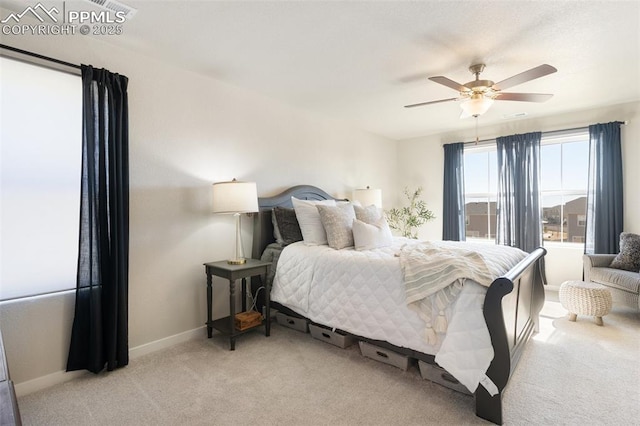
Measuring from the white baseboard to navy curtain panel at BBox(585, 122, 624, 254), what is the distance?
497 cm

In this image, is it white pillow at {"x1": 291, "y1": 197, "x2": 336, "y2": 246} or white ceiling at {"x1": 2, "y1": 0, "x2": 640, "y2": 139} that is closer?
white ceiling at {"x1": 2, "y1": 0, "x2": 640, "y2": 139}

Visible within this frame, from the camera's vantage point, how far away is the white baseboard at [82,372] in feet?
6.89

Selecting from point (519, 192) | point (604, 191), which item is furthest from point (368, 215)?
point (604, 191)

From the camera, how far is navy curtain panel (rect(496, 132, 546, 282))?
4672 millimetres

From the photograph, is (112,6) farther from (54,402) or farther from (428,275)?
(428,275)

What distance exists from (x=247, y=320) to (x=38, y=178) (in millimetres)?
1898

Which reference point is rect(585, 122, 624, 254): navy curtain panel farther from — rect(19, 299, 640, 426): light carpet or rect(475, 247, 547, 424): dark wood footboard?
rect(475, 247, 547, 424): dark wood footboard

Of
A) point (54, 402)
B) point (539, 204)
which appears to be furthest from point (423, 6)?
point (539, 204)

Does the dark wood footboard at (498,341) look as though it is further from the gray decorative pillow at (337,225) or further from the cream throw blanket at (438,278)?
the gray decorative pillow at (337,225)

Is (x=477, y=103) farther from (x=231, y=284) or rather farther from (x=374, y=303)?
(x=231, y=284)

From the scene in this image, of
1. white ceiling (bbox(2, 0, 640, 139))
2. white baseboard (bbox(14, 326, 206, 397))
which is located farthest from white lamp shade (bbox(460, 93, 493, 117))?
white baseboard (bbox(14, 326, 206, 397))

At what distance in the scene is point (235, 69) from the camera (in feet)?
9.76

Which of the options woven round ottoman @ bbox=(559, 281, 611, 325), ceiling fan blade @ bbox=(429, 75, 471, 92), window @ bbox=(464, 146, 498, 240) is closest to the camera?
ceiling fan blade @ bbox=(429, 75, 471, 92)

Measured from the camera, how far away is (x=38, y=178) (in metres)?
2.19
